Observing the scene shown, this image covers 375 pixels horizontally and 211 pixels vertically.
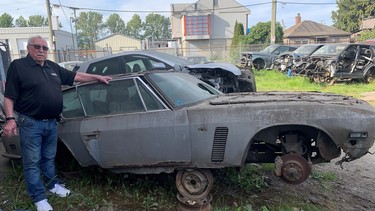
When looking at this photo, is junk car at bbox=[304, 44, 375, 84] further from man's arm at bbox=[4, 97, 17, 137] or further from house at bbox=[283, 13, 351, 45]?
house at bbox=[283, 13, 351, 45]

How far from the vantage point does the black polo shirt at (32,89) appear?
10.4ft

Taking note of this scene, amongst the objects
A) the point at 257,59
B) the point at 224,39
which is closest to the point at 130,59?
the point at 257,59

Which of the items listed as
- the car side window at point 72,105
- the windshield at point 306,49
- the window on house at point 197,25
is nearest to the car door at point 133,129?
the car side window at point 72,105

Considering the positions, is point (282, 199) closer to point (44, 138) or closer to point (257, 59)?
point (44, 138)

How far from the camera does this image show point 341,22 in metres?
54.9

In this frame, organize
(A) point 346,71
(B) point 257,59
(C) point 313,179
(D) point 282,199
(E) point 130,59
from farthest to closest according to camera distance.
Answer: (B) point 257,59 → (A) point 346,71 → (E) point 130,59 → (C) point 313,179 → (D) point 282,199

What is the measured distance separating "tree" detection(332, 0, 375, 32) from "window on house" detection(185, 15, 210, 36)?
26.4 metres

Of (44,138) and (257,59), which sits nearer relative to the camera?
(44,138)

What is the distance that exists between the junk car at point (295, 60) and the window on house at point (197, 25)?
23.3 metres

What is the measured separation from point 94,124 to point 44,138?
1.75ft

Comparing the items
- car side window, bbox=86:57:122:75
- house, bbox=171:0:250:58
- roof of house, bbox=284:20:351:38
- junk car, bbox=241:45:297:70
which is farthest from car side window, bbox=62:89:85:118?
roof of house, bbox=284:20:351:38

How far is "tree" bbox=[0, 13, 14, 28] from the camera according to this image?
7364cm

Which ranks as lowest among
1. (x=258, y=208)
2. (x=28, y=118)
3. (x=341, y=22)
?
(x=258, y=208)

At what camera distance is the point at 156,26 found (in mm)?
99188
